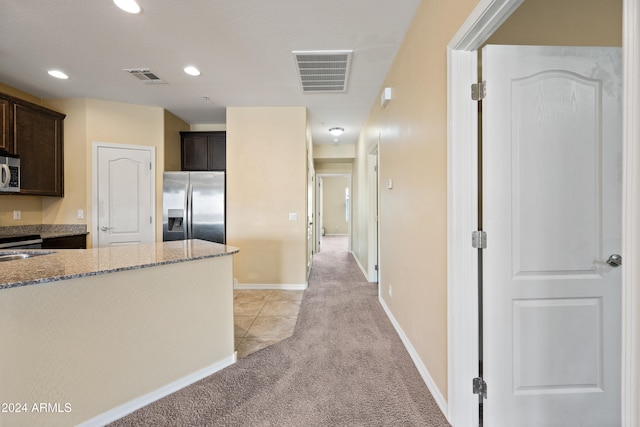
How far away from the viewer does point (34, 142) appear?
3404 mm

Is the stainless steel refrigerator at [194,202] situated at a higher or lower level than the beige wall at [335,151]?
lower

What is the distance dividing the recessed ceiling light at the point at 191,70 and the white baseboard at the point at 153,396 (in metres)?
2.84

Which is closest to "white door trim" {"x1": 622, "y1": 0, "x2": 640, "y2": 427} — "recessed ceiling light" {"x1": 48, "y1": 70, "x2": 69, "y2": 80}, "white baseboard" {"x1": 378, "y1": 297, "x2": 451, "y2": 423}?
"white baseboard" {"x1": 378, "y1": 297, "x2": 451, "y2": 423}

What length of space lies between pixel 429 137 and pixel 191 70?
2632 millimetres

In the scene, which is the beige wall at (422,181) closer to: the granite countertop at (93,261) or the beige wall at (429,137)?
the beige wall at (429,137)

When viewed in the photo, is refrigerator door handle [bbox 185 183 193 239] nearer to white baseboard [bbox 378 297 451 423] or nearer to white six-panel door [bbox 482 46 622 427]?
white baseboard [bbox 378 297 451 423]

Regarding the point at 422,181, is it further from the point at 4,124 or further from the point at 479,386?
the point at 4,124

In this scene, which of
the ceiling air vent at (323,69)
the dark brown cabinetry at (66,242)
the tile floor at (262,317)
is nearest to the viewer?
the tile floor at (262,317)

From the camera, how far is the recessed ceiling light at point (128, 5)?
198 centimetres

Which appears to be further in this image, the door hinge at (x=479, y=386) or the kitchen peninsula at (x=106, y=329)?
the door hinge at (x=479, y=386)

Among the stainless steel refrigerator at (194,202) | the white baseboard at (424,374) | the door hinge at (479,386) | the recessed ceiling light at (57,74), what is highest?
the recessed ceiling light at (57,74)

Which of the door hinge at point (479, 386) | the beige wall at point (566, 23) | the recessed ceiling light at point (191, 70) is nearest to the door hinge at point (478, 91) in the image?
the beige wall at point (566, 23)

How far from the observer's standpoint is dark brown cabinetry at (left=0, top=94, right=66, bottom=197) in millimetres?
3121

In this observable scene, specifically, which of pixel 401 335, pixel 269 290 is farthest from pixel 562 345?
pixel 269 290
